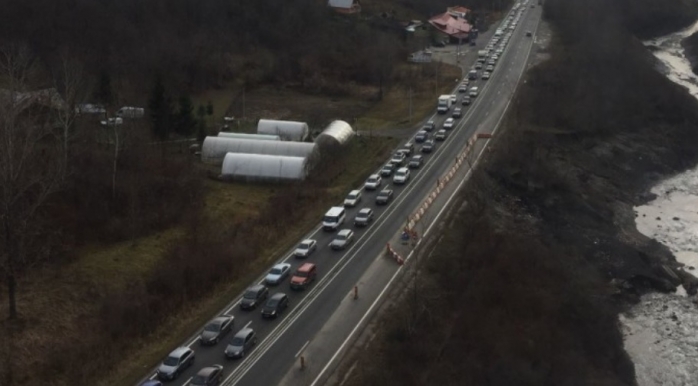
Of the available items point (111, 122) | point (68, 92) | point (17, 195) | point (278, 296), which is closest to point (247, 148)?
point (111, 122)

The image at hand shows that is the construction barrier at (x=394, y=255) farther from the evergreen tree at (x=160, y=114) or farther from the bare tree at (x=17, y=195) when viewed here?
the evergreen tree at (x=160, y=114)

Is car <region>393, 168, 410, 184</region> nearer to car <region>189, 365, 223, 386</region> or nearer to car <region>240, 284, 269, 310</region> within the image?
car <region>240, 284, 269, 310</region>

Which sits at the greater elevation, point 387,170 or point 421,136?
point 421,136

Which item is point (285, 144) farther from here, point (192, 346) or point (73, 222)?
point (192, 346)

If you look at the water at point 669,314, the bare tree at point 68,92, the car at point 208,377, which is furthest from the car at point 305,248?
the water at point 669,314

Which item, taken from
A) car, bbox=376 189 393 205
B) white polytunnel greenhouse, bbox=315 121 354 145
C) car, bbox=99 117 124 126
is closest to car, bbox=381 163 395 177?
car, bbox=376 189 393 205

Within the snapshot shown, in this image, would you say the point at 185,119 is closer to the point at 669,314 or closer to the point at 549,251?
the point at 549,251
